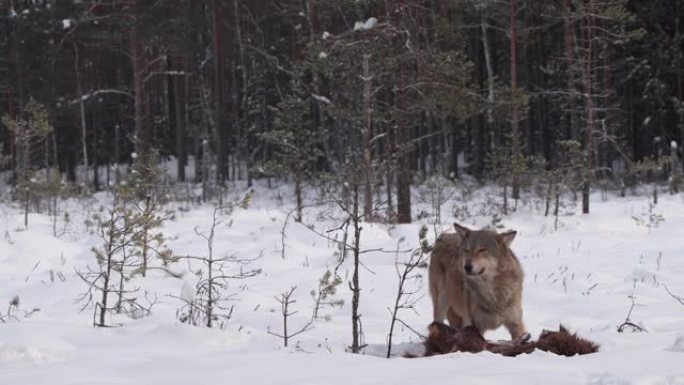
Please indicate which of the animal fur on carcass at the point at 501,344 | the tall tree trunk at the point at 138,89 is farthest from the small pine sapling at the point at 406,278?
the tall tree trunk at the point at 138,89

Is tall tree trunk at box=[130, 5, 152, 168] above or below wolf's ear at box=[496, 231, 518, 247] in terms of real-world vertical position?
above

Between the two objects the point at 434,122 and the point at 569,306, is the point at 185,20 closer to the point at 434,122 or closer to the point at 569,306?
the point at 434,122

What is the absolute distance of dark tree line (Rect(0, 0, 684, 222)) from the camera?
15.9 metres

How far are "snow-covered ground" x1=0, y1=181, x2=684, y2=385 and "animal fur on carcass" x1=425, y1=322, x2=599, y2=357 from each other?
18 cm

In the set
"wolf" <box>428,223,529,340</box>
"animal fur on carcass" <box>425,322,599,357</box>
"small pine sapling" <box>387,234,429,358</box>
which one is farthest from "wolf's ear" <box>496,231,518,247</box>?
"animal fur on carcass" <box>425,322,599,357</box>

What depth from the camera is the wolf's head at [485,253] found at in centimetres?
485

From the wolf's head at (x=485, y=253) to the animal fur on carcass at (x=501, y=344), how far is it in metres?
0.46

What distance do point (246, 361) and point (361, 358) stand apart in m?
0.67

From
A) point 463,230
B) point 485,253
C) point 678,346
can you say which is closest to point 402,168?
point 463,230

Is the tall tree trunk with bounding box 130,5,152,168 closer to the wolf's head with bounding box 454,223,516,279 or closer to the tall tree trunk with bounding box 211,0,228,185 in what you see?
the tall tree trunk with bounding box 211,0,228,185

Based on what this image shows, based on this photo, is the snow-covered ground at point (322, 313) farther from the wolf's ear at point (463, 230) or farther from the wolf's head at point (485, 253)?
the wolf's ear at point (463, 230)

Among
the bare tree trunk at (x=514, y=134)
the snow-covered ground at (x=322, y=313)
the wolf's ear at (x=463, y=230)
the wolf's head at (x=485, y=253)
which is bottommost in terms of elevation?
the snow-covered ground at (x=322, y=313)

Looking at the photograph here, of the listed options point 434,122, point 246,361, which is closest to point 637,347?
point 246,361

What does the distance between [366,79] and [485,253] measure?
32.7 ft
